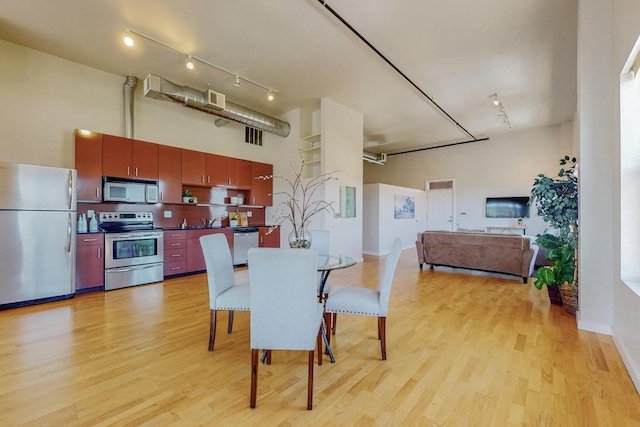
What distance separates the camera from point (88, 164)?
416 cm

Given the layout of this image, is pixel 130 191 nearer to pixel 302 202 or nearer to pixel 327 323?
pixel 302 202

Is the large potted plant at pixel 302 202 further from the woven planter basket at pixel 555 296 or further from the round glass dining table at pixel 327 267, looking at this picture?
the woven planter basket at pixel 555 296

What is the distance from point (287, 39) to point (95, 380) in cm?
408

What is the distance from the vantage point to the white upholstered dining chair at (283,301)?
5.31 ft

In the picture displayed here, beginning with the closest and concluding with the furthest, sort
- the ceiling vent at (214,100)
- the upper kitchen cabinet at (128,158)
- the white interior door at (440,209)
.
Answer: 1. the upper kitchen cabinet at (128,158)
2. the ceiling vent at (214,100)
3. the white interior door at (440,209)

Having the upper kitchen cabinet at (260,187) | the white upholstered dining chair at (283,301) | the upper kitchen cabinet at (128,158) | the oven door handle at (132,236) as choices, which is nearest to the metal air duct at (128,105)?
the upper kitchen cabinet at (128,158)

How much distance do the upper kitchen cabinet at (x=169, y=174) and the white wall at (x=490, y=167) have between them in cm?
796

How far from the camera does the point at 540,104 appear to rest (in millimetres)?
6266

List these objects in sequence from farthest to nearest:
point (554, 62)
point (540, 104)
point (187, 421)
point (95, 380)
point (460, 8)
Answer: point (540, 104) < point (554, 62) < point (460, 8) < point (95, 380) < point (187, 421)

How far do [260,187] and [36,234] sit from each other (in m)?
3.66

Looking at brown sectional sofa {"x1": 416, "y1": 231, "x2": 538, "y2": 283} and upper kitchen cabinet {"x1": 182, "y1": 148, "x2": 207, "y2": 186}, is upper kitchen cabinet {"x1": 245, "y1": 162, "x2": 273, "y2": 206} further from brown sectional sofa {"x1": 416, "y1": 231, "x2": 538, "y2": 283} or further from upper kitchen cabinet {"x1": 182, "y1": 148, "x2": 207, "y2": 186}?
brown sectional sofa {"x1": 416, "y1": 231, "x2": 538, "y2": 283}

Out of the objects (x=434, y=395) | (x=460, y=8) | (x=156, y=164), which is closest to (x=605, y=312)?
(x=434, y=395)

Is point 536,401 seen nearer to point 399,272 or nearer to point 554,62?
point 399,272

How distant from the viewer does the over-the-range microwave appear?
4363 mm
